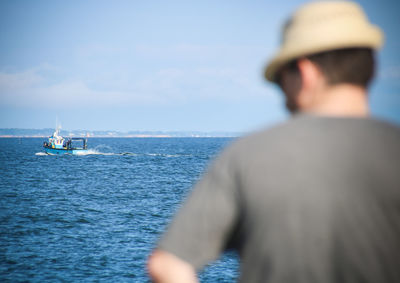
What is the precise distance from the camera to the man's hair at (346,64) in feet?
4.60

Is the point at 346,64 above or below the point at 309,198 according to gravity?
above

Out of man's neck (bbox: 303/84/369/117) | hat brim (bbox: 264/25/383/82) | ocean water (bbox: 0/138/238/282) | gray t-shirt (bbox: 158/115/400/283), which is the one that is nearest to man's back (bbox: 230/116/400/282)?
gray t-shirt (bbox: 158/115/400/283)

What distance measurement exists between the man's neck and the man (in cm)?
3

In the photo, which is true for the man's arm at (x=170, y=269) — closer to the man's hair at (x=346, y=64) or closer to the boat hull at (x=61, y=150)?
the man's hair at (x=346, y=64)

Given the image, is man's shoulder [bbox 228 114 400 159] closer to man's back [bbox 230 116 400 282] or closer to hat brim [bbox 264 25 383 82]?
man's back [bbox 230 116 400 282]

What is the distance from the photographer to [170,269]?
135 centimetres

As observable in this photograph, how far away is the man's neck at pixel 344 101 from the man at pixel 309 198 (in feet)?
0.10

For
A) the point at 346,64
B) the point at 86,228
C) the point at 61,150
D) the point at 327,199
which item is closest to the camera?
the point at 327,199

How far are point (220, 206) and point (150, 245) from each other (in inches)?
817

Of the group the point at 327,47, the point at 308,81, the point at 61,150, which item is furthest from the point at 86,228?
the point at 61,150

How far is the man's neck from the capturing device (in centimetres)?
142

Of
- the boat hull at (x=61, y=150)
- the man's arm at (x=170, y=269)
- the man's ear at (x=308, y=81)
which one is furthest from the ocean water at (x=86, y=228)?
the boat hull at (x=61, y=150)

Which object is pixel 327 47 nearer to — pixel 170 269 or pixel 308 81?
pixel 308 81

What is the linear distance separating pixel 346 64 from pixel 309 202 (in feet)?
1.77
